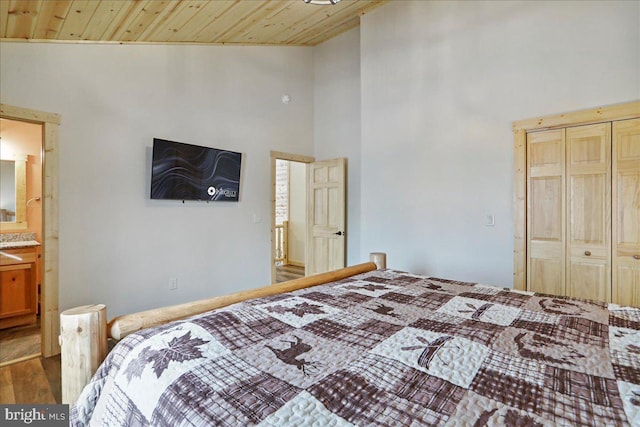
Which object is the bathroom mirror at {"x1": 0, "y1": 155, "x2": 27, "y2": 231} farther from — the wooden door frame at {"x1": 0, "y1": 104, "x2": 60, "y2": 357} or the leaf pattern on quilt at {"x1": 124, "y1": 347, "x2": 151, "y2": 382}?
the leaf pattern on quilt at {"x1": 124, "y1": 347, "x2": 151, "y2": 382}

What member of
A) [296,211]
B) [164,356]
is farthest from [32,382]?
[296,211]

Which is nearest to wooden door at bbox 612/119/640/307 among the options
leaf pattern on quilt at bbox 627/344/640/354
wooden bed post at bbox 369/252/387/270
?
wooden bed post at bbox 369/252/387/270

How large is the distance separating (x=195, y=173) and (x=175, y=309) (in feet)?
7.99

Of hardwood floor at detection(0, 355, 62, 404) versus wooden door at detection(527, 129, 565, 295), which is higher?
wooden door at detection(527, 129, 565, 295)

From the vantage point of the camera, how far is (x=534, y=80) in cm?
288

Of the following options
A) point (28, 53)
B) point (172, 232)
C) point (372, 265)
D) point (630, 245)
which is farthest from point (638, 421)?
point (28, 53)

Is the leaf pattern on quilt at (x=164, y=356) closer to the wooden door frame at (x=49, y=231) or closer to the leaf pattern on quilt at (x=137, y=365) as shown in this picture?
the leaf pattern on quilt at (x=137, y=365)

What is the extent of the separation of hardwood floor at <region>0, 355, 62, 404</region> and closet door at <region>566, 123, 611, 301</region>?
13.0ft

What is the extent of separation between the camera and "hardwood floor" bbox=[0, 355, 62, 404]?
2.11 meters

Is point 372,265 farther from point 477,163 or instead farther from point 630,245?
point 630,245

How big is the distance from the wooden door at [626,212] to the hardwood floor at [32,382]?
410 cm

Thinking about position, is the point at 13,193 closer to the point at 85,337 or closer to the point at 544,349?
the point at 85,337

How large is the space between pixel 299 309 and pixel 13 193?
4.20 meters

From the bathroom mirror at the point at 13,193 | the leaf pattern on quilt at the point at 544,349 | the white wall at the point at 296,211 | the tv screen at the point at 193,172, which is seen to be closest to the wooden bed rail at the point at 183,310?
the leaf pattern on quilt at the point at 544,349
